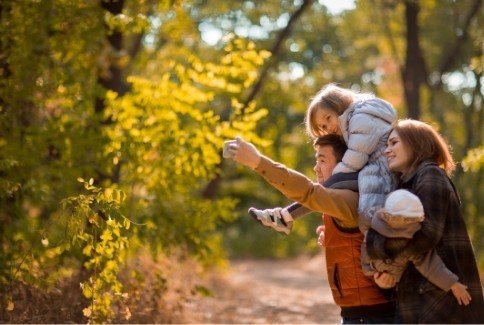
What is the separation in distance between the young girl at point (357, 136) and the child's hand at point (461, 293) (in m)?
0.50

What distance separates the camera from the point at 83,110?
27.4ft

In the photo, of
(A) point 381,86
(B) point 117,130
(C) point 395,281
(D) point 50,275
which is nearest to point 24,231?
(D) point 50,275

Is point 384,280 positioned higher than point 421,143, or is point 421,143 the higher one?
point 421,143

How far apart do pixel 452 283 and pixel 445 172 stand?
0.53 m

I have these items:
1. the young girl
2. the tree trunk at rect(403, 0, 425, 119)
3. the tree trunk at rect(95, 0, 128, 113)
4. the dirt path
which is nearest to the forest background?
the tree trunk at rect(95, 0, 128, 113)

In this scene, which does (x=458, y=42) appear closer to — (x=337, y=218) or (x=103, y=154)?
(x=103, y=154)

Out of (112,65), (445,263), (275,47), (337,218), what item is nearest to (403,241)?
(445,263)

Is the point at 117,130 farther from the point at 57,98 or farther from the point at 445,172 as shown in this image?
the point at 445,172

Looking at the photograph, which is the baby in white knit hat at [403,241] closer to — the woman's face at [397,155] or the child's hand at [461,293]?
the child's hand at [461,293]

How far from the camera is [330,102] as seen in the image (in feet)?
15.0

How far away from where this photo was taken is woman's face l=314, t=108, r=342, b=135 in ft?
14.9

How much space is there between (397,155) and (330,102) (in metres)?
0.60

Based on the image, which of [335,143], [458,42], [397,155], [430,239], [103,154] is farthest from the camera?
[458,42]

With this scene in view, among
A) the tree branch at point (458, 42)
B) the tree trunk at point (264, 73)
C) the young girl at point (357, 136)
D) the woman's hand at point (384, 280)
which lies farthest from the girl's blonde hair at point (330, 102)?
the tree branch at point (458, 42)
